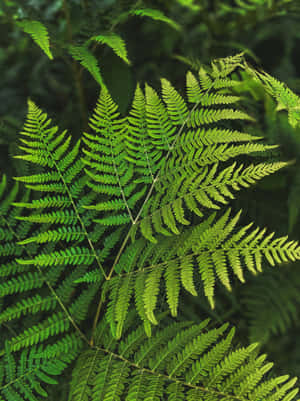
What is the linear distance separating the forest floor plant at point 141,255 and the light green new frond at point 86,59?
7.7 inches

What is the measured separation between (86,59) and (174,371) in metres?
1.21

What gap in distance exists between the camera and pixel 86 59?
143cm

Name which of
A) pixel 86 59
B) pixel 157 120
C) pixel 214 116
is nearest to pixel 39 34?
pixel 86 59

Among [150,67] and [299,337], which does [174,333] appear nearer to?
[299,337]

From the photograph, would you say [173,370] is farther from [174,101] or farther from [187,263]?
[174,101]

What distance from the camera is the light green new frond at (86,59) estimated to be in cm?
139

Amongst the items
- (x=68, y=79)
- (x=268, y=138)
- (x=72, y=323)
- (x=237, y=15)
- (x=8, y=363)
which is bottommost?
(x=8, y=363)

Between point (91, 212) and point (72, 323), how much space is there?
44 cm

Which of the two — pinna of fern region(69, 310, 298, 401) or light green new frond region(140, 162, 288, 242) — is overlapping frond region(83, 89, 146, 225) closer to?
light green new frond region(140, 162, 288, 242)

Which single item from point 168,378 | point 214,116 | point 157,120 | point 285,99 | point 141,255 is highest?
point 285,99

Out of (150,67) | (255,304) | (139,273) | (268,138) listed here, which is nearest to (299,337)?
(255,304)

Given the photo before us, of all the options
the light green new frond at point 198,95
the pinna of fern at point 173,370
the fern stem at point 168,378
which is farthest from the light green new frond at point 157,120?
the fern stem at point 168,378

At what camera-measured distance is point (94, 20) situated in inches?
67.6

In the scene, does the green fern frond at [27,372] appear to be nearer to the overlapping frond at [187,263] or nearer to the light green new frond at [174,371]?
the light green new frond at [174,371]
